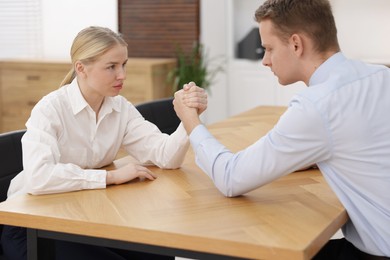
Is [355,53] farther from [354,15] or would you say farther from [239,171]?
[239,171]

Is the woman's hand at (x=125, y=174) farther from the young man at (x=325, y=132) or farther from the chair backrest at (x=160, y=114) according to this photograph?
the chair backrest at (x=160, y=114)

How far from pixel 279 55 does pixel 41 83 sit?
5074 millimetres

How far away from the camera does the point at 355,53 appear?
628 cm

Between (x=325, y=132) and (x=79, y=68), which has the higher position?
(x=79, y=68)

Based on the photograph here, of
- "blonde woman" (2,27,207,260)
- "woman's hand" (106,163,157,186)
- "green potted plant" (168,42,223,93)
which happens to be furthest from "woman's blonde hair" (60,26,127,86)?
"green potted plant" (168,42,223,93)

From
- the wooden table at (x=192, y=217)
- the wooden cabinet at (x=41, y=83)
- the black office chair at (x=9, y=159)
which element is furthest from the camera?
the wooden cabinet at (x=41, y=83)

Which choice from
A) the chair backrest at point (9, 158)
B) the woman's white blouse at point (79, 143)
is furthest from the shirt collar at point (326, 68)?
the chair backrest at point (9, 158)

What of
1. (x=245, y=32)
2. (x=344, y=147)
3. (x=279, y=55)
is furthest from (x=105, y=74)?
(x=245, y=32)

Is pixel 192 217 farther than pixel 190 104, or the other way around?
pixel 190 104

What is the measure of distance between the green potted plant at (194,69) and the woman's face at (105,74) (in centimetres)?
400

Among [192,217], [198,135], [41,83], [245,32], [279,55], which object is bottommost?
[41,83]

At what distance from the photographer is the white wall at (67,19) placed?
6788 mm

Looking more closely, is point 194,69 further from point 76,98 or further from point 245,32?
point 76,98

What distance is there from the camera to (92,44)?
7.36 ft
